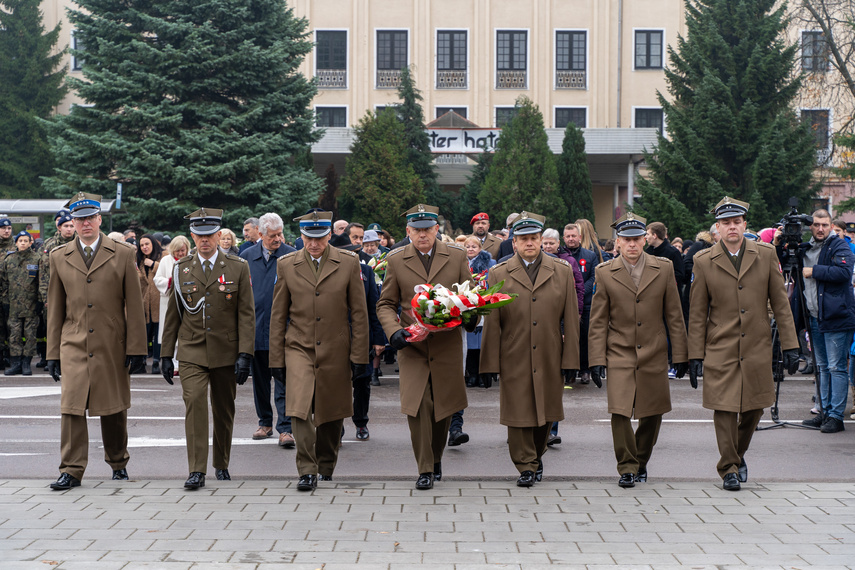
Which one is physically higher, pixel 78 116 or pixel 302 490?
pixel 78 116

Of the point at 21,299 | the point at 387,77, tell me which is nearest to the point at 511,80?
the point at 387,77

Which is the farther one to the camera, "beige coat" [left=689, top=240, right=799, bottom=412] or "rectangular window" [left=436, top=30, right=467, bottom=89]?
"rectangular window" [left=436, top=30, right=467, bottom=89]

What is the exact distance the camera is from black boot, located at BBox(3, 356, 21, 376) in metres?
14.8

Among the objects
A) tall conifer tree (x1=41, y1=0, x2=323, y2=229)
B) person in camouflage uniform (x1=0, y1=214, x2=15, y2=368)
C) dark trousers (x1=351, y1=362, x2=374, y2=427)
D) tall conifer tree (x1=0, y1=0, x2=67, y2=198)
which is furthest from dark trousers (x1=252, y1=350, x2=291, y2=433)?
tall conifer tree (x1=0, y1=0, x2=67, y2=198)

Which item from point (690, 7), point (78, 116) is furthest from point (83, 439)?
point (690, 7)

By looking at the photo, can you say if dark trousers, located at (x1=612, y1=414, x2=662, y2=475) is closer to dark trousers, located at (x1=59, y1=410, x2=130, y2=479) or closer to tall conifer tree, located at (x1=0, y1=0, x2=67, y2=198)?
dark trousers, located at (x1=59, y1=410, x2=130, y2=479)

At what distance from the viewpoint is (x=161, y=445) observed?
9.39 metres

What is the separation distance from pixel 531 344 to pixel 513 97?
3849cm

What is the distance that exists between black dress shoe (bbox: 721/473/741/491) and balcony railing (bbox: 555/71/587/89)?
129 feet

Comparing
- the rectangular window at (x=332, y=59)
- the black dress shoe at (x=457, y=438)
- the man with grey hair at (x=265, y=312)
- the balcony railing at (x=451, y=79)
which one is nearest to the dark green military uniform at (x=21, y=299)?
the man with grey hair at (x=265, y=312)

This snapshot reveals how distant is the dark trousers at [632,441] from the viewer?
7449 millimetres

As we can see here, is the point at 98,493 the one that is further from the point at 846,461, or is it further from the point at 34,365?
the point at 34,365

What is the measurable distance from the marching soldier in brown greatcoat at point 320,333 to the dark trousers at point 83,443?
1.36 meters

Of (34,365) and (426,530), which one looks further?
(34,365)
